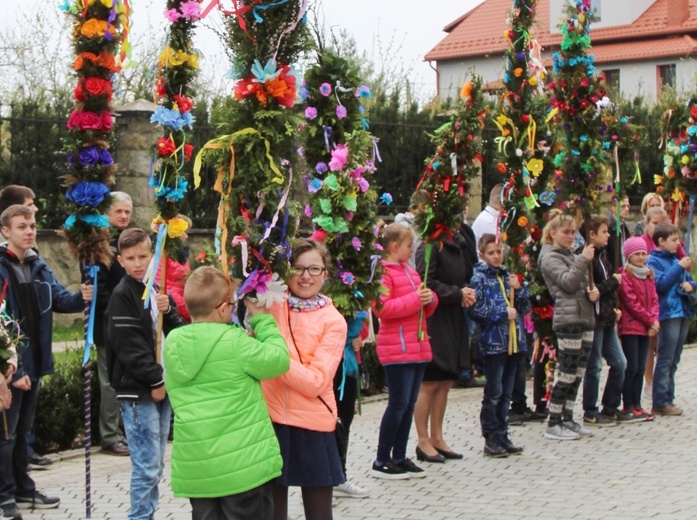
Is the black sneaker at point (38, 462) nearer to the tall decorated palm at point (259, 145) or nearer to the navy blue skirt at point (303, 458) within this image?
the navy blue skirt at point (303, 458)

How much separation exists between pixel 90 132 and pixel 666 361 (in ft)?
20.2

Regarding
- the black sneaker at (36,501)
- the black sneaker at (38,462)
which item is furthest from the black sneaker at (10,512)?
the black sneaker at (38,462)

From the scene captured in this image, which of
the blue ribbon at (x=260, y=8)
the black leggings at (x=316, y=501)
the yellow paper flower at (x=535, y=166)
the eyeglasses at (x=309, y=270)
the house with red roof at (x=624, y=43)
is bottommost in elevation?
the black leggings at (x=316, y=501)

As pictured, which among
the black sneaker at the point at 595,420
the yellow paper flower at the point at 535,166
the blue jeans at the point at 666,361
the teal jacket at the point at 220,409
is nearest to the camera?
the teal jacket at the point at 220,409

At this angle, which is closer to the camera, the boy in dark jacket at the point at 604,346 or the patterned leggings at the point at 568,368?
→ the patterned leggings at the point at 568,368

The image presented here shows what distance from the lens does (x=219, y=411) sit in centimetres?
563

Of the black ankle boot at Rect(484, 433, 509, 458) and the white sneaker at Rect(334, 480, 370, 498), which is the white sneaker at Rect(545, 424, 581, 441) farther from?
the white sneaker at Rect(334, 480, 370, 498)

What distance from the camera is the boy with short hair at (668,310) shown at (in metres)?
11.4

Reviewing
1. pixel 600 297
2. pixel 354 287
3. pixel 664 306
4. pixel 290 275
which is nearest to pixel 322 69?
pixel 354 287

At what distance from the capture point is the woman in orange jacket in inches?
244

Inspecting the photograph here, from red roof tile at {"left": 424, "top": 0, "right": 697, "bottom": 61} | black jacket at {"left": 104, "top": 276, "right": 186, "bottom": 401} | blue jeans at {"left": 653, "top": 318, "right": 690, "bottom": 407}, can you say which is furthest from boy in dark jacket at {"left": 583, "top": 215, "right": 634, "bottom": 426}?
red roof tile at {"left": 424, "top": 0, "right": 697, "bottom": 61}

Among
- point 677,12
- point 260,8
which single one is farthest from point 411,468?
point 677,12

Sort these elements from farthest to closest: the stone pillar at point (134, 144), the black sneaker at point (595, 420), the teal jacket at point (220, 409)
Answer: the stone pillar at point (134, 144) → the black sneaker at point (595, 420) → the teal jacket at point (220, 409)

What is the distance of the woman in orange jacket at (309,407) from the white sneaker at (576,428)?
4.43 meters
